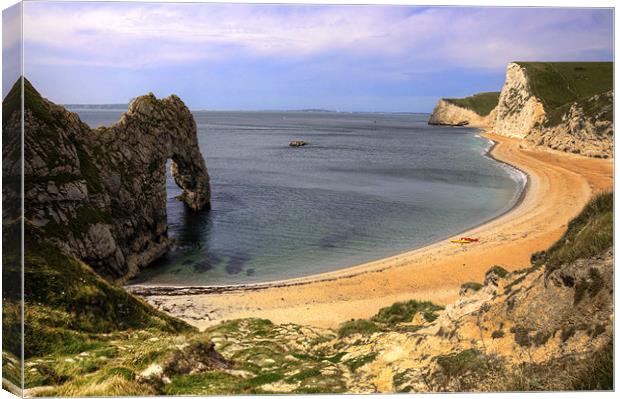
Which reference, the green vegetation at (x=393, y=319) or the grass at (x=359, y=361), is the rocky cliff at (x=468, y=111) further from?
the grass at (x=359, y=361)

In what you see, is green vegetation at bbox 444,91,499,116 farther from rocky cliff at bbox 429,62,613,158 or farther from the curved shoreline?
the curved shoreline

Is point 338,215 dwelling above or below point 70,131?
below

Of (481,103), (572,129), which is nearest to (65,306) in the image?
(572,129)

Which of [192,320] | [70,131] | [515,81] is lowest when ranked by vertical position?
[192,320]

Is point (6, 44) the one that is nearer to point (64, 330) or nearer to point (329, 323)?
point (64, 330)

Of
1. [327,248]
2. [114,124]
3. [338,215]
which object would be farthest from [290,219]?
[114,124]

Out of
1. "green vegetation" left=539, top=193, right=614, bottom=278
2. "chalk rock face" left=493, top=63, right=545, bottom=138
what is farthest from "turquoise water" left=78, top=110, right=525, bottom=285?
"chalk rock face" left=493, top=63, right=545, bottom=138

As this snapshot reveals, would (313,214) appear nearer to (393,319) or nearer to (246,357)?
(393,319)
